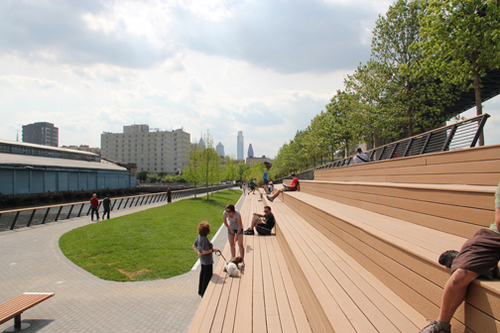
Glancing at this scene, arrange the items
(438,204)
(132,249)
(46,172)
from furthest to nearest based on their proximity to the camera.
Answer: (46,172) < (132,249) < (438,204)

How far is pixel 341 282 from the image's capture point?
11.1 feet

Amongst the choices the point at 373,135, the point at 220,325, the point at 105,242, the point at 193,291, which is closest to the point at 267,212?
the point at 193,291

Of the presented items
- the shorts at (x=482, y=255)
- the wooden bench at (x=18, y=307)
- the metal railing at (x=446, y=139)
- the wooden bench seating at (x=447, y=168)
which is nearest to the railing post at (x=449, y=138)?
the metal railing at (x=446, y=139)

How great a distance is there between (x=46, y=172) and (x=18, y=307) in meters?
34.4

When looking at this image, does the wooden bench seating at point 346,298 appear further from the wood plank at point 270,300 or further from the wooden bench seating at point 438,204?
the wooden bench seating at point 438,204

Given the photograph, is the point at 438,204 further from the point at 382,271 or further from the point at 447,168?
the point at 447,168

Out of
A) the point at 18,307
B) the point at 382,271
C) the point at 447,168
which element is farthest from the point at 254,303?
the point at 18,307

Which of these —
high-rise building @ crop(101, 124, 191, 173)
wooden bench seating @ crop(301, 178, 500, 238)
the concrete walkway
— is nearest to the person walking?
the concrete walkway

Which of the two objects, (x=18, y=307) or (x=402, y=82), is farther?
(x=402, y=82)

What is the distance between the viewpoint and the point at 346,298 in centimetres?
294

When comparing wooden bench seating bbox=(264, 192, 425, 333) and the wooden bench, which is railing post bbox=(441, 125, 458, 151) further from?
the wooden bench

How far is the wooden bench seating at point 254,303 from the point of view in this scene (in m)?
3.41

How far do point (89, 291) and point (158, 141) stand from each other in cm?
11807

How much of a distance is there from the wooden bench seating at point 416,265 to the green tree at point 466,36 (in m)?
8.98
